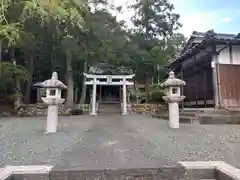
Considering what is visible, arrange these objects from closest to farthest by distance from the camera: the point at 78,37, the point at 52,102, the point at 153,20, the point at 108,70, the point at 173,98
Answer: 1. the point at 52,102
2. the point at 173,98
3. the point at 78,37
4. the point at 108,70
5. the point at 153,20

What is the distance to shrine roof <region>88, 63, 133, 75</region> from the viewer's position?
1955 cm

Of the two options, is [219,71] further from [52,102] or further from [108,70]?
[108,70]

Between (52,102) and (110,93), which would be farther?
(110,93)

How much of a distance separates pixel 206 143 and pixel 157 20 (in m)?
19.2

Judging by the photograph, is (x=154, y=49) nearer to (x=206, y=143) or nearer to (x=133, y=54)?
(x=133, y=54)

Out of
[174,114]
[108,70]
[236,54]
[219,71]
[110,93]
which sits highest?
[108,70]

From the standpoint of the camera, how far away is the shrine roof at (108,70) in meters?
19.5

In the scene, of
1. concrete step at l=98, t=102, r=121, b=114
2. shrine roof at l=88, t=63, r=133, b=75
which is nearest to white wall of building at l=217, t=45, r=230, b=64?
shrine roof at l=88, t=63, r=133, b=75

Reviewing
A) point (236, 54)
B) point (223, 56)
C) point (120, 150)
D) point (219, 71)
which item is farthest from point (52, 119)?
point (236, 54)

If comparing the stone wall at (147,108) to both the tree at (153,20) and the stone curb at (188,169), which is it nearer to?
the tree at (153,20)

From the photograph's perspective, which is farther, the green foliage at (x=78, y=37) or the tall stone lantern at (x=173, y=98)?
the green foliage at (x=78, y=37)

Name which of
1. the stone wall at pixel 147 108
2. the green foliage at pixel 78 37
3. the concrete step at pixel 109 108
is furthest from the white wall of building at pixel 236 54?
the concrete step at pixel 109 108

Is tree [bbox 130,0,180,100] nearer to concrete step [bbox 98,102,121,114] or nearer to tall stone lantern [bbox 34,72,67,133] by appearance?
concrete step [bbox 98,102,121,114]

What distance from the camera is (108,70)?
1980cm
